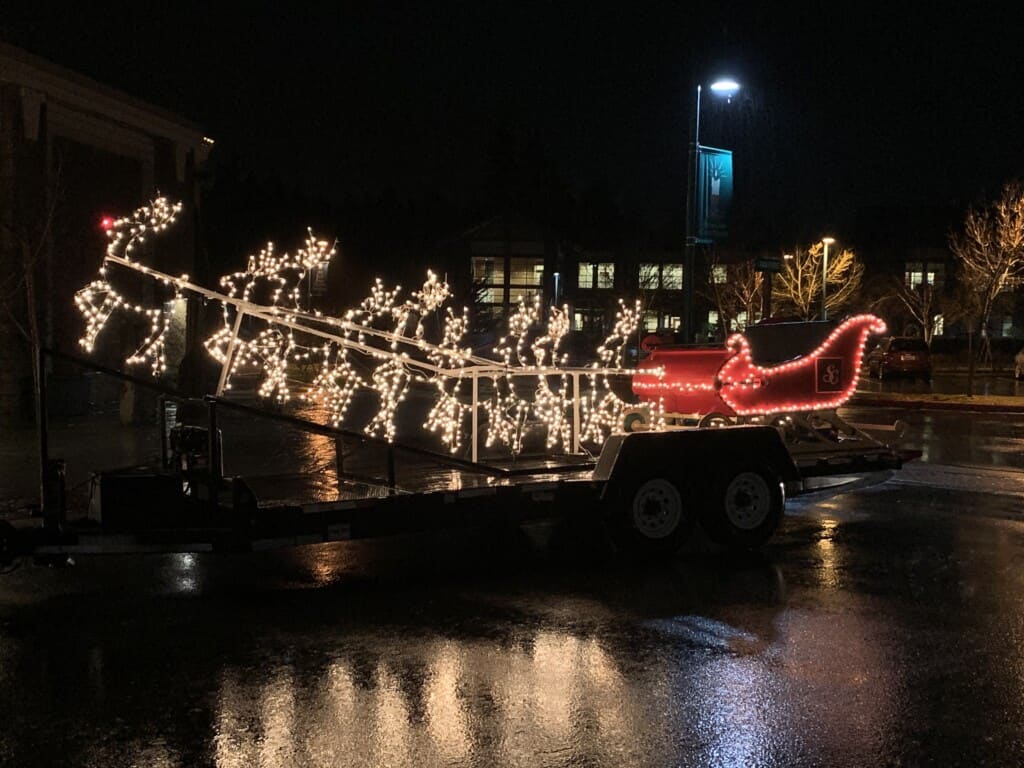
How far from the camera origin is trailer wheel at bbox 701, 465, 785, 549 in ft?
30.6

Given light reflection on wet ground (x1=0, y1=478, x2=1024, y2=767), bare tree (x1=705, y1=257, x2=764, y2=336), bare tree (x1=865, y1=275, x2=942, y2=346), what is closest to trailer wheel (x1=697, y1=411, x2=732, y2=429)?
light reflection on wet ground (x1=0, y1=478, x2=1024, y2=767)

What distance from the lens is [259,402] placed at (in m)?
23.8

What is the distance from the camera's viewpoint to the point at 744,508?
952 centimetres

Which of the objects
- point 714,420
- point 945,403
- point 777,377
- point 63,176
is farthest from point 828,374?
point 945,403

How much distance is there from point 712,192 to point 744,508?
301 inches

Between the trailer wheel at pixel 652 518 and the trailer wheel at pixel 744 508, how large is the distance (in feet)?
0.82

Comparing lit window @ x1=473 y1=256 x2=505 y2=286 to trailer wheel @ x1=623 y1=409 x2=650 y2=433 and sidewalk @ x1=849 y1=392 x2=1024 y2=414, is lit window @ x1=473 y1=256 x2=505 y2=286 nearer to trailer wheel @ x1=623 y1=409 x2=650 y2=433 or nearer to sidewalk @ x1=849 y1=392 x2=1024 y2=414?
sidewalk @ x1=849 y1=392 x2=1024 y2=414

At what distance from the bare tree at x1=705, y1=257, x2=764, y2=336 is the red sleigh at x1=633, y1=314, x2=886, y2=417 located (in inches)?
1064

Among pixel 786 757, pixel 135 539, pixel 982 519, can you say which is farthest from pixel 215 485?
pixel 982 519

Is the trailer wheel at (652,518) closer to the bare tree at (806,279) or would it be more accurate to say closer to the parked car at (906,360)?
the bare tree at (806,279)

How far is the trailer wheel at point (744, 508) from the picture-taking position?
30.6ft

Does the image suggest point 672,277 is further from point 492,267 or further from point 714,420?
point 714,420

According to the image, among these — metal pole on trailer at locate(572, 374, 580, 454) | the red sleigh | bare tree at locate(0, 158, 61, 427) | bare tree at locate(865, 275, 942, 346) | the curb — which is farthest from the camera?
bare tree at locate(865, 275, 942, 346)

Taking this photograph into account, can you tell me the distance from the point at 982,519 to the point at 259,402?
1655 centimetres
